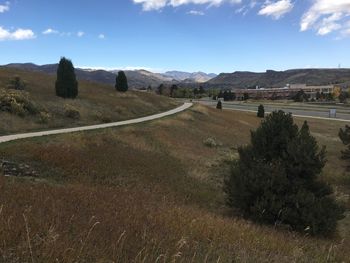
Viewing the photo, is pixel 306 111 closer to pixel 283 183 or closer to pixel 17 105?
pixel 17 105

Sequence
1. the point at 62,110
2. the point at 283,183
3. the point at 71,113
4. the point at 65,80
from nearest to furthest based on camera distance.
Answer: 1. the point at 283,183
2. the point at 71,113
3. the point at 62,110
4. the point at 65,80

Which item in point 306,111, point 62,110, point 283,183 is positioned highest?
point 62,110

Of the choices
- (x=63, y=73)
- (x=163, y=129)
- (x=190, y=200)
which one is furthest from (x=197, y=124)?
(x=190, y=200)

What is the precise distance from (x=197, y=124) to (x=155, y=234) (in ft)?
135

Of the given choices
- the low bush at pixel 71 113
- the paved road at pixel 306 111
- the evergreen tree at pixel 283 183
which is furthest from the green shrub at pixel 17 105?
the paved road at pixel 306 111

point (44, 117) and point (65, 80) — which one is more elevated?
point (65, 80)

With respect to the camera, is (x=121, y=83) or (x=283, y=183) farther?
(x=121, y=83)

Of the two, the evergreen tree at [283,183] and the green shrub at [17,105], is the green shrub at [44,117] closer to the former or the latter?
the green shrub at [17,105]

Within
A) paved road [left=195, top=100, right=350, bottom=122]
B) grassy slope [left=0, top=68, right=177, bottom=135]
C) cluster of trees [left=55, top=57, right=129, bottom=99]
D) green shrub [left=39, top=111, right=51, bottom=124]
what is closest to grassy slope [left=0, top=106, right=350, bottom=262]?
grassy slope [left=0, top=68, right=177, bottom=135]

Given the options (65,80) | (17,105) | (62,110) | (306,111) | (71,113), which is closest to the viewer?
(17,105)

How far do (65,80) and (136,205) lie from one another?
35.7 meters

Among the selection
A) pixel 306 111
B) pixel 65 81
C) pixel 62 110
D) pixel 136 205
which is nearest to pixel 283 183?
pixel 136 205

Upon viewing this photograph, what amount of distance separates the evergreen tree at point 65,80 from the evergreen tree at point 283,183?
2989 centimetres

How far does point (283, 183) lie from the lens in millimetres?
13898
